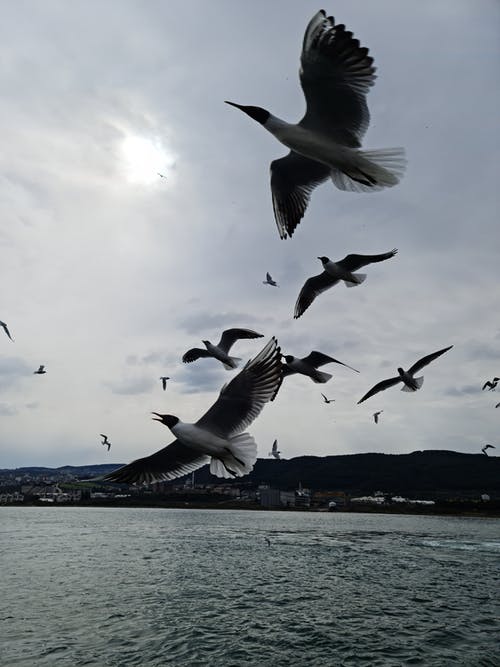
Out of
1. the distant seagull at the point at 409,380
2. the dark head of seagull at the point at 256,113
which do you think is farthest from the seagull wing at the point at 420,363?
the dark head of seagull at the point at 256,113

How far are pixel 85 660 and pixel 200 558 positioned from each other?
79.6 ft

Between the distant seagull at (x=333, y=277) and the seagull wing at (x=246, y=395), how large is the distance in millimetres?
5179

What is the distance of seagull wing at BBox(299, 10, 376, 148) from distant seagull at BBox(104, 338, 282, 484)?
3.41 metres

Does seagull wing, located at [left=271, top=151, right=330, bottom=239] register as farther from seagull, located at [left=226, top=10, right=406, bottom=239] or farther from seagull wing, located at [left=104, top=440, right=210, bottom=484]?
seagull wing, located at [left=104, top=440, right=210, bottom=484]

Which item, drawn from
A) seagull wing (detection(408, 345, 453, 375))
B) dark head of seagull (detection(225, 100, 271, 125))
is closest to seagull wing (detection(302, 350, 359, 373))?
seagull wing (detection(408, 345, 453, 375))

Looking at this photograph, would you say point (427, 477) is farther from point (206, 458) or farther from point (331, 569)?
point (206, 458)

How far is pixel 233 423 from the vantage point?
28.9 feet

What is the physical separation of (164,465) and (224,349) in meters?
7.69

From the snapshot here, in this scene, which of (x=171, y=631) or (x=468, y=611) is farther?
(x=468, y=611)

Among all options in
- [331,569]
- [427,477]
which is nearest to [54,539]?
[331,569]

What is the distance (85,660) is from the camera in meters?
12.8

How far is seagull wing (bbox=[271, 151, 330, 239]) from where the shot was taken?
1029 centimetres

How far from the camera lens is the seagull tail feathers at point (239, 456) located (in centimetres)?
855

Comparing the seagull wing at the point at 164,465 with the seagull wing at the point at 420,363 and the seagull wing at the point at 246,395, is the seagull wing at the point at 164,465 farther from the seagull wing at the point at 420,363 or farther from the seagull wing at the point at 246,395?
the seagull wing at the point at 420,363
